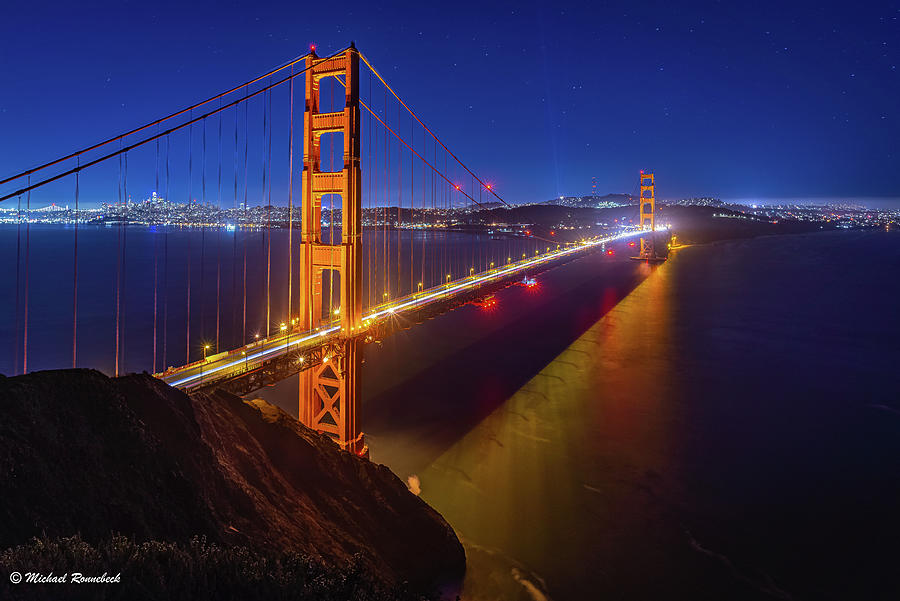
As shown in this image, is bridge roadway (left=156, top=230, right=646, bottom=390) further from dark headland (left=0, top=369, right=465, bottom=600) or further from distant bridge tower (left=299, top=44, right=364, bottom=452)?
dark headland (left=0, top=369, right=465, bottom=600)

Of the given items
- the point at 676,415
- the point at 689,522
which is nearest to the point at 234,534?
the point at 689,522

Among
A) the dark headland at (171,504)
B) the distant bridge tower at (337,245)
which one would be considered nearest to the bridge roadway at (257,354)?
the distant bridge tower at (337,245)

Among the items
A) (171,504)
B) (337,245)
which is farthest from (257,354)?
Answer: (171,504)

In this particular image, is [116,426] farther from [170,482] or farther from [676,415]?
[676,415]

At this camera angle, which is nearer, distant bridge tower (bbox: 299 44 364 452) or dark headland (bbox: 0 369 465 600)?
dark headland (bbox: 0 369 465 600)

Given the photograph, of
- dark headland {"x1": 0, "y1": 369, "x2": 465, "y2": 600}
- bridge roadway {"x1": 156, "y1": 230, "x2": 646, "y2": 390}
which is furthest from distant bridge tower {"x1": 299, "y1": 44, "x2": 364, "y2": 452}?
dark headland {"x1": 0, "y1": 369, "x2": 465, "y2": 600}

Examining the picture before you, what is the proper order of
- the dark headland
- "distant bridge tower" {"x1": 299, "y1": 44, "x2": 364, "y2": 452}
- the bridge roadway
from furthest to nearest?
"distant bridge tower" {"x1": 299, "y1": 44, "x2": 364, "y2": 452}
the bridge roadway
the dark headland

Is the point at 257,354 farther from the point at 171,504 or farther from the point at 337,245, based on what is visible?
the point at 171,504

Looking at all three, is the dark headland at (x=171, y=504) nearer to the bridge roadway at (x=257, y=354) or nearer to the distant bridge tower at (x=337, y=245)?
the bridge roadway at (x=257, y=354)
